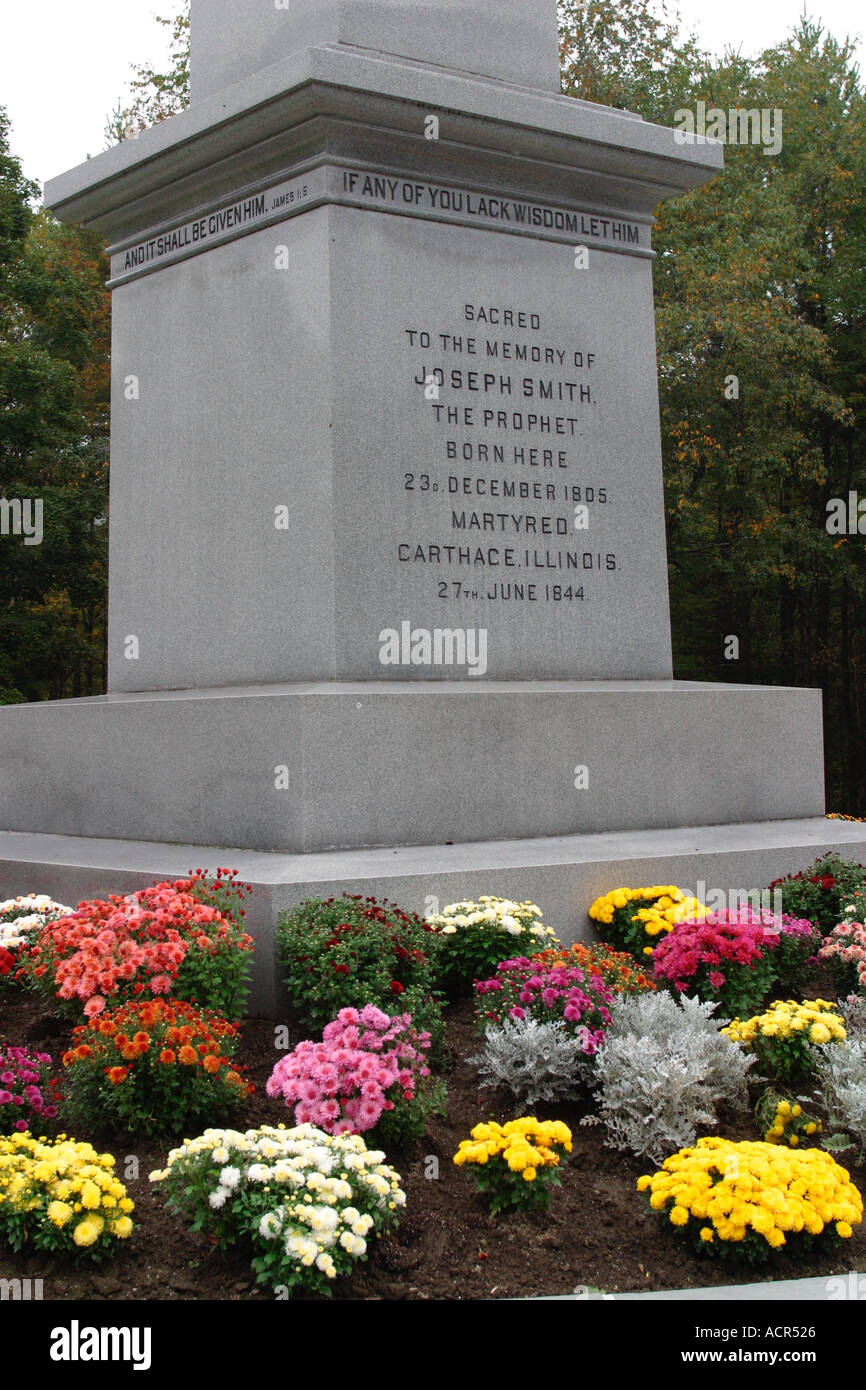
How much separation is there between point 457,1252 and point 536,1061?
1080 mm

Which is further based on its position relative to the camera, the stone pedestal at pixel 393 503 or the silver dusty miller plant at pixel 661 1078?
the stone pedestal at pixel 393 503

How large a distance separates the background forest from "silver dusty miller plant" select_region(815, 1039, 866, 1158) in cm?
1860

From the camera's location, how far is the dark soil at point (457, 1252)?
3.86 m

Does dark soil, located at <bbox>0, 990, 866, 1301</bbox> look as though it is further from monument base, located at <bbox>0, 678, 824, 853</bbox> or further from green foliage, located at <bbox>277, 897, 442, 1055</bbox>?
monument base, located at <bbox>0, 678, 824, 853</bbox>

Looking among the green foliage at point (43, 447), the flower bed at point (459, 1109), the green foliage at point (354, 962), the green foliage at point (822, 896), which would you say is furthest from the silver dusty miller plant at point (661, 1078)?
the green foliage at point (43, 447)

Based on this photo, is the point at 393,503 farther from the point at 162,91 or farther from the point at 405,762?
the point at 162,91

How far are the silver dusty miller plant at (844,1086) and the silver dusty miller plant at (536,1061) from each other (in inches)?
33.5

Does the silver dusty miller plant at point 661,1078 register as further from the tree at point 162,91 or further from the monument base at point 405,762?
the tree at point 162,91

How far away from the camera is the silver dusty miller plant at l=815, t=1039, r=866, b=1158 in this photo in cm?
482

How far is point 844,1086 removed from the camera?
4.99m

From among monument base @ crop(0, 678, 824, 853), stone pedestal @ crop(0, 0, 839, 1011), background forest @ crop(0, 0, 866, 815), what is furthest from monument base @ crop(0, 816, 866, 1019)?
background forest @ crop(0, 0, 866, 815)

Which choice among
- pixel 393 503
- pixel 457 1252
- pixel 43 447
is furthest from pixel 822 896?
pixel 43 447

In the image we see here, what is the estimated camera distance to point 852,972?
639 centimetres
